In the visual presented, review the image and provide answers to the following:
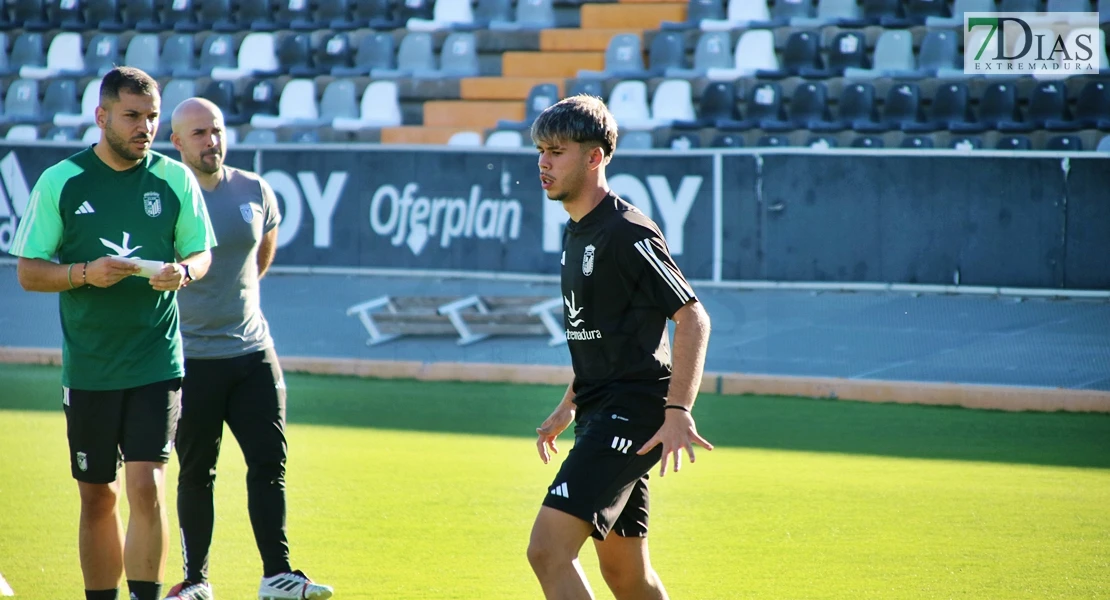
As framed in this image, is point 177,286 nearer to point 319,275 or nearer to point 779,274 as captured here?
point 779,274

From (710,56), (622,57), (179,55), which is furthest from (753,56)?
(179,55)

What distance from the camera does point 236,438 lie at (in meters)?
5.91

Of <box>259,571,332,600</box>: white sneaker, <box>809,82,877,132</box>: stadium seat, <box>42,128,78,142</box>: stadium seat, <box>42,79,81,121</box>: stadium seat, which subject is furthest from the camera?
<box>42,79,81,121</box>: stadium seat

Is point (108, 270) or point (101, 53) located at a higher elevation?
point (101, 53)

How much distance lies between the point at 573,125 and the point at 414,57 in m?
17.4

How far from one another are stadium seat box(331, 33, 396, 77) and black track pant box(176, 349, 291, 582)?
52.5ft

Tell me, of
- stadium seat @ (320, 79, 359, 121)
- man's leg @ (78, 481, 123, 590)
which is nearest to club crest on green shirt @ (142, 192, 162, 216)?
man's leg @ (78, 481, 123, 590)

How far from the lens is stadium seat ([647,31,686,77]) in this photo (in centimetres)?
1953

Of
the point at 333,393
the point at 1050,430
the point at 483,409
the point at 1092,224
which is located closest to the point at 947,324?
the point at 1092,224

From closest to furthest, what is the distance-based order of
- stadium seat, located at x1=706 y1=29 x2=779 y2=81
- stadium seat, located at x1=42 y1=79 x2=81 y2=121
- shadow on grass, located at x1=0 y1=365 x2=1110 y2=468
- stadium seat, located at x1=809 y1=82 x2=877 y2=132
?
shadow on grass, located at x1=0 y1=365 x2=1110 y2=468 < stadium seat, located at x1=809 y1=82 x2=877 y2=132 < stadium seat, located at x1=706 y1=29 x2=779 y2=81 < stadium seat, located at x1=42 y1=79 x2=81 y2=121

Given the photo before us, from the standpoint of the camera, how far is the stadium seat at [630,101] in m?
18.5

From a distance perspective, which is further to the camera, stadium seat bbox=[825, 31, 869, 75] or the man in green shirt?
stadium seat bbox=[825, 31, 869, 75]

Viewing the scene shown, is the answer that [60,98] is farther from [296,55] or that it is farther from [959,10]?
[959,10]

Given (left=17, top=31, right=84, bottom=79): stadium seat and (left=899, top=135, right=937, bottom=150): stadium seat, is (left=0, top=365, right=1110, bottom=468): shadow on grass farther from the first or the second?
(left=17, top=31, right=84, bottom=79): stadium seat
